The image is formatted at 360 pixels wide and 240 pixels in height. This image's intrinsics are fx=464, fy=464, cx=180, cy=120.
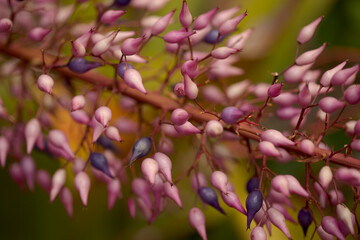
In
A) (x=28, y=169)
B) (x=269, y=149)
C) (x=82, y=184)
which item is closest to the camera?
(x=269, y=149)

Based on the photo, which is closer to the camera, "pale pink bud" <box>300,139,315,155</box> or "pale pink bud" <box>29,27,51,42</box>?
"pale pink bud" <box>300,139,315,155</box>

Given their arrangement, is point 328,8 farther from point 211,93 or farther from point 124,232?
point 124,232

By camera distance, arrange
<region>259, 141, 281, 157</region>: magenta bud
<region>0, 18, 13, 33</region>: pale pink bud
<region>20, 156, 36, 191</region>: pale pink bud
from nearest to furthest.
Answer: <region>259, 141, 281, 157</region>: magenta bud → <region>0, 18, 13, 33</region>: pale pink bud → <region>20, 156, 36, 191</region>: pale pink bud

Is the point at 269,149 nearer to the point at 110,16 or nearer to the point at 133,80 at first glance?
the point at 133,80

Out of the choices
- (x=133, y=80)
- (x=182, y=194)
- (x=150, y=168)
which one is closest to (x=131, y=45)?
(x=133, y=80)

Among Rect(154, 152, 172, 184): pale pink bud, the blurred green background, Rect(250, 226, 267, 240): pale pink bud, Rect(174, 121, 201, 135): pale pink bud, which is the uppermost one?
Rect(174, 121, 201, 135): pale pink bud

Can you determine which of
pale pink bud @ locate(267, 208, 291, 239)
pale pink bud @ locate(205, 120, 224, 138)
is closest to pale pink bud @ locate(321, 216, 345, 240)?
pale pink bud @ locate(267, 208, 291, 239)

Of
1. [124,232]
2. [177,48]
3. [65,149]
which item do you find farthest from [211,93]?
[124,232]

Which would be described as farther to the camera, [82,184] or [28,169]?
[28,169]

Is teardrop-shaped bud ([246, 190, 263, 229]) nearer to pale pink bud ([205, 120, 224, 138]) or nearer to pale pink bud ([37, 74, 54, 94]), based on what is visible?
pale pink bud ([205, 120, 224, 138])
